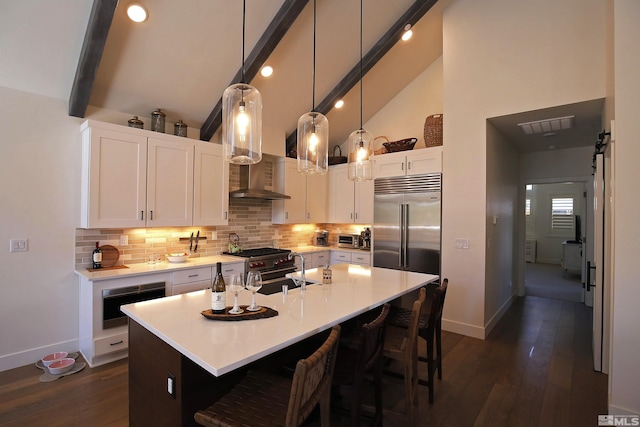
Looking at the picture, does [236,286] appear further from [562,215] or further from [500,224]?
[562,215]

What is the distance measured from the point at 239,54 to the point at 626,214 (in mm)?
3869

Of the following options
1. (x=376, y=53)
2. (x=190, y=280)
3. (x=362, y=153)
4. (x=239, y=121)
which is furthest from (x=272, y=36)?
(x=190, y=280)

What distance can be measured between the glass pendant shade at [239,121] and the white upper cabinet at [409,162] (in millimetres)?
2850

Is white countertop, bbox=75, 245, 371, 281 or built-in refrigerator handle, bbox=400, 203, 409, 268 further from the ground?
built-in refrigerator handle, bbox=400, 203, 409, 268

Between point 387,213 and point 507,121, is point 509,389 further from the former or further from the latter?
point 507,121

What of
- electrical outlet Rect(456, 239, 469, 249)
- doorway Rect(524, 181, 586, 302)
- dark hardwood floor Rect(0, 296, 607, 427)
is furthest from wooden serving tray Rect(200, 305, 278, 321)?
doorway Rect(524, 181, 586, 302)

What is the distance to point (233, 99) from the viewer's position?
209cm

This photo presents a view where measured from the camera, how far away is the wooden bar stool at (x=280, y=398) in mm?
1182

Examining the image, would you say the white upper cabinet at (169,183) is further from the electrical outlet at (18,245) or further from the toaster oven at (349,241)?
the toaster oven at (349,241)

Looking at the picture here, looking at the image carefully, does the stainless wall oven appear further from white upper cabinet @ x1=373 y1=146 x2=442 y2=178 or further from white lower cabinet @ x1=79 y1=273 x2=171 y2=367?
white upper cabinet @ x1=373 y1=146 x2=442 y2=178

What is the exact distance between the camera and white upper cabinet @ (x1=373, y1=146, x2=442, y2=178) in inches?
165

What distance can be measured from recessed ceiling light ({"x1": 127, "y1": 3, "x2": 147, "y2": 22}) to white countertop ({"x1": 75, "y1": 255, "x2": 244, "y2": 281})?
2.39 metres

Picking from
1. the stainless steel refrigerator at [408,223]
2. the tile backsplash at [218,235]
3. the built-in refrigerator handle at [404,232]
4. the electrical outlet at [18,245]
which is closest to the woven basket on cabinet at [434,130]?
the stainless steel refrigerator at [408,223]

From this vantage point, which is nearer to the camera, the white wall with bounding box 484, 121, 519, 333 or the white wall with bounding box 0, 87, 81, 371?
the white wall with bounding box 0, 87, 81, 371
